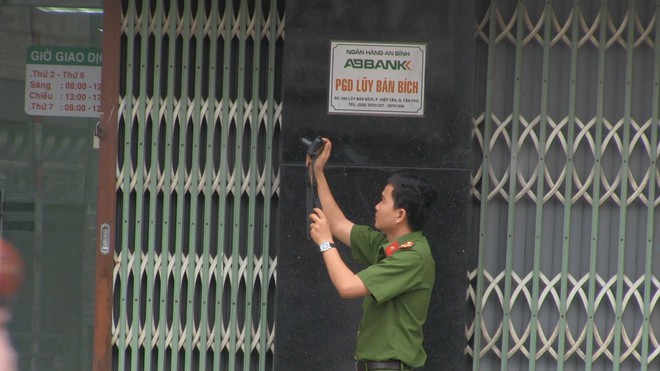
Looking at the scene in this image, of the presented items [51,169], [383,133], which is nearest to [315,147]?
[383,133]

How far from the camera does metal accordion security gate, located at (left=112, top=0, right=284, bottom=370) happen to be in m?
6.41

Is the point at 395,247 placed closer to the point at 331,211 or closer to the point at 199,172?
the point at 331,211

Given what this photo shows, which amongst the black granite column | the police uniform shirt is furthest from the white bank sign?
the police uniform shirt

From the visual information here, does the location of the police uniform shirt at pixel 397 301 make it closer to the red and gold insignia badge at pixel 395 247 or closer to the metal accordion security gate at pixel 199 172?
the red and gold insignia badge at pixel 395 247

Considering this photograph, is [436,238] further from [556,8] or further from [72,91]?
[72,91]

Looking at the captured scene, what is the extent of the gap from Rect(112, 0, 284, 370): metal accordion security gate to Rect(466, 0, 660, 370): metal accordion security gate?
1170 millimetres

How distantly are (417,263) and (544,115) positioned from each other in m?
1.61

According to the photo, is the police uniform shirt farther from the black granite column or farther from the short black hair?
the black granite column

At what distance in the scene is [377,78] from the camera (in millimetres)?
6230

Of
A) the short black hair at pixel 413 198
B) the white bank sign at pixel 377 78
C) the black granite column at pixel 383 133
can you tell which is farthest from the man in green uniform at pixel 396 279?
the white bank sign at pixel 377 78

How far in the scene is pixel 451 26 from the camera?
617cm

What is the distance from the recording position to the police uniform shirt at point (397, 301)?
5070mm

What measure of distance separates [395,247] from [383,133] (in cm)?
109

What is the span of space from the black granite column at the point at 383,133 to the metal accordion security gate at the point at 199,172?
0.28 m
